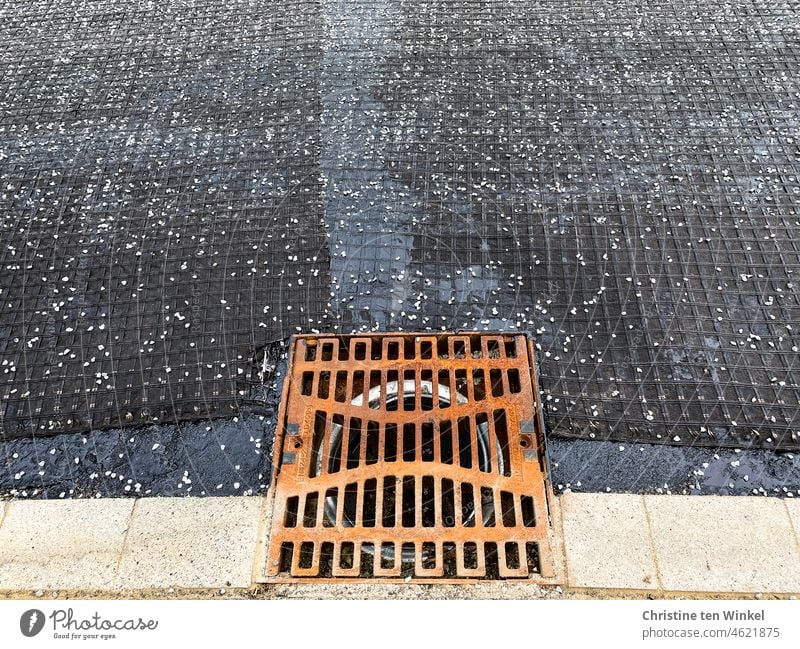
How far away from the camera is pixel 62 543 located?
2230 mm

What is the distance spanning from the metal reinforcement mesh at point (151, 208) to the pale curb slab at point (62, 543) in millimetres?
420

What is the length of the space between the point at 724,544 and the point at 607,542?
18.7 inches

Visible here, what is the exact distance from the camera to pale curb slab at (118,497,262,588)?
6.97ft

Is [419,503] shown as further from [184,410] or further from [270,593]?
[184,410]

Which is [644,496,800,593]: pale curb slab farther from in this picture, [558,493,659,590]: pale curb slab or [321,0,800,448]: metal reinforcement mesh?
[321,0,800,448]: metal reinforcement mesh

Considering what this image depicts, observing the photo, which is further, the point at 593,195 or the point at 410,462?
the point at 593,195

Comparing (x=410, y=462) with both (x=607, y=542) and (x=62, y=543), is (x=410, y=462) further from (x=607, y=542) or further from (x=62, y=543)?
(x=62, y=543)

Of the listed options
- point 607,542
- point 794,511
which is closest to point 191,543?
point 607,542

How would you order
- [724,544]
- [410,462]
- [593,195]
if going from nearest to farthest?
[724,544] < [410,462] < [593,195]

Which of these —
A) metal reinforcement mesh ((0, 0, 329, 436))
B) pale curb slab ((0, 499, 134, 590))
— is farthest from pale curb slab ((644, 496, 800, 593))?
pale curb slab ((0, 499, 134, 590))

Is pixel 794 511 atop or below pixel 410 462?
below

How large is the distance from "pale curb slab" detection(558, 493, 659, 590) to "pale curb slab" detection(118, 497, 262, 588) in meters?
1.33

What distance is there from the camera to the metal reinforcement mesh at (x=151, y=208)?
2686mm

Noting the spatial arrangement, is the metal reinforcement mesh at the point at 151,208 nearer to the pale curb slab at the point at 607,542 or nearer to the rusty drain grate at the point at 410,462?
the rusty drain grate at the point at 410,462
